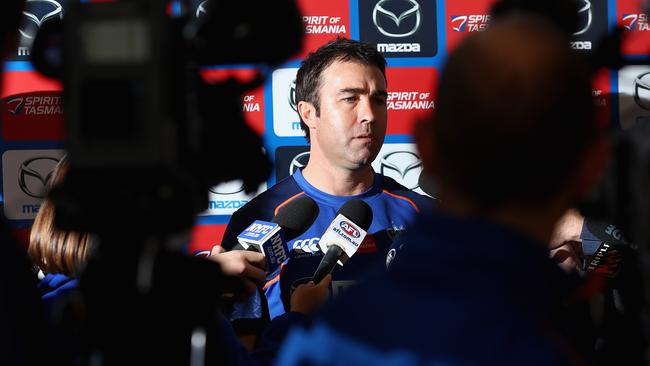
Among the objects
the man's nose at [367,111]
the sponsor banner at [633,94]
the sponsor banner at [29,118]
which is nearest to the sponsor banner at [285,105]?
the man's nose at [367,111]

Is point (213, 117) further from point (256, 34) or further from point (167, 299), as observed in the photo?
point (167, 299)

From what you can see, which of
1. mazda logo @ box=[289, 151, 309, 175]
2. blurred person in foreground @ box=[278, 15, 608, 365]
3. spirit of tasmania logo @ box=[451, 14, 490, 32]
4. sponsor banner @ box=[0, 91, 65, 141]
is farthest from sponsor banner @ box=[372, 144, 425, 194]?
blurred person in foreground @ box=[278, 15, 608, 365]

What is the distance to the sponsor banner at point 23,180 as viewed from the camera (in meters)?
2.55

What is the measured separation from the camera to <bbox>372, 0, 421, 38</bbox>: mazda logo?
2756 millimetres

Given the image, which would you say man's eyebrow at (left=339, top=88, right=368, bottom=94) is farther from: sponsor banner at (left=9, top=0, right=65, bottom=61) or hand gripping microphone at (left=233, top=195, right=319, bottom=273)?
sponsor banner at (left=9, top=0, right=65, bottom=61)

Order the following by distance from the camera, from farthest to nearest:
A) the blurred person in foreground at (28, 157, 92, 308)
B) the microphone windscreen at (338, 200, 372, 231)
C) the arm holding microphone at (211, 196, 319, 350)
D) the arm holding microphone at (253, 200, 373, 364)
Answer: the microphone windscreen at (338, 200, 372, 231) < the blurred person in foreground at (28, 157, 92, 308) < the arm holding microphone at (211, 196, 319, 350) < the arm holding microphone at (253, 200, 373, 364)

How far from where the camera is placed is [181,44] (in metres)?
0.82

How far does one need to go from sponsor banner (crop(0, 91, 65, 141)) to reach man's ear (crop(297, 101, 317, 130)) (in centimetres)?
84

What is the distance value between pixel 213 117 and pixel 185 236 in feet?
0.51

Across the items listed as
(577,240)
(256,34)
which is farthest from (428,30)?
(256,34)

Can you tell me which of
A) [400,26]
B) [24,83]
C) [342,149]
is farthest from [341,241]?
[24,83]

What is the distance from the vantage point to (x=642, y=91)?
9.39ft

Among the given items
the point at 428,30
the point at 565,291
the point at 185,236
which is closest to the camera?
the point at 565,291

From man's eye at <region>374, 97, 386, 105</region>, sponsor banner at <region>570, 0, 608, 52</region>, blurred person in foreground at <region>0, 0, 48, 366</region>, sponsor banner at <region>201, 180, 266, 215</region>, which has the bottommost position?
sponsor banner at <region>201, 180, 266, 215</region>
